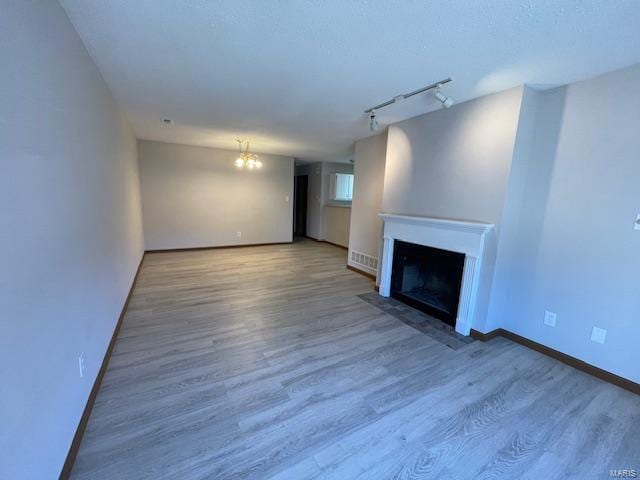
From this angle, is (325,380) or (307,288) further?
(307,288)

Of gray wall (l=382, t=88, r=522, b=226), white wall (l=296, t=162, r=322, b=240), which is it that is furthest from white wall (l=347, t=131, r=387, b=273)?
white wall (l=296, t=162, r=322, b=240)

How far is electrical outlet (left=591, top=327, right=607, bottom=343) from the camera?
2164 mm

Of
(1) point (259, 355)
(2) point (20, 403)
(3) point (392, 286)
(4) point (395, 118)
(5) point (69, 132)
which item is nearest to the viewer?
(2) point (20, 403)

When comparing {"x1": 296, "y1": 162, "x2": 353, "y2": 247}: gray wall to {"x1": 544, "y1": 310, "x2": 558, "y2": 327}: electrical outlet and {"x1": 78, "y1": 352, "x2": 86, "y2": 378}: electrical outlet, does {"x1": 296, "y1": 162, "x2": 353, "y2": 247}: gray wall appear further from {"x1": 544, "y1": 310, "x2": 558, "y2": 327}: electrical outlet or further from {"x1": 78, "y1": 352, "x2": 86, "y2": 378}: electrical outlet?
{"x1": 78, "y1": 352, "x2": 86, "y2": 378}: electrical outlet

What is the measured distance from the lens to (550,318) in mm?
2473

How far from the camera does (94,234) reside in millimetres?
1940

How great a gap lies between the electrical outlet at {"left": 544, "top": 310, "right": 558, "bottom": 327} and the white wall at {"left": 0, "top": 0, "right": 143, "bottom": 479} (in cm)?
350

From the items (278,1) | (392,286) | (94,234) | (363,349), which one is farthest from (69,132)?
(392,286)

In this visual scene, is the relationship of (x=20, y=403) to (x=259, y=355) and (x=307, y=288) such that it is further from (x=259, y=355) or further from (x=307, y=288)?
(x=307, y=288)

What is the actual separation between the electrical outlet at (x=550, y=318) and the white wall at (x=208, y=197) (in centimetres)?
575

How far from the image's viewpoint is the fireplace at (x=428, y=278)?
3.04m

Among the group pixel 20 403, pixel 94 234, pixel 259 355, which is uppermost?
pixel 94 234

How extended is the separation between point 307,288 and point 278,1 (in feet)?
10.6

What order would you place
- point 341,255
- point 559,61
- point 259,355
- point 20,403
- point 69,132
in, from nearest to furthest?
1. point 20,403
2. point 69,132
3. point 559,61
4. point 259,355
5. point 341,255
